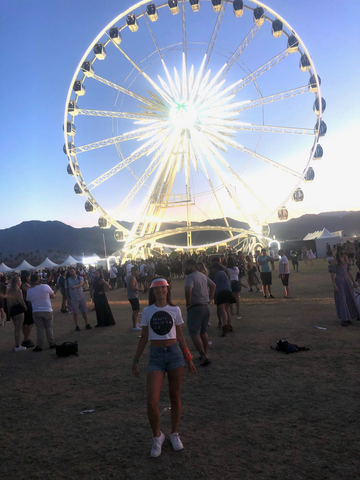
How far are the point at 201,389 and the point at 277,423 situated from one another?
4.44ft

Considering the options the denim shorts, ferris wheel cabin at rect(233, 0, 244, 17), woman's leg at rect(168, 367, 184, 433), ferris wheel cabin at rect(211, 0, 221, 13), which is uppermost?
ferris wheel cabin at rect(211, 0, 221, 13)

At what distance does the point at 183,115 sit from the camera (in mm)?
24219

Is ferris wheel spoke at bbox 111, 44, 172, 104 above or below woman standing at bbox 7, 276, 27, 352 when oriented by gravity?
above

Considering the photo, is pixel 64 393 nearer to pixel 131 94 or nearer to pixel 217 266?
pixel 217 266

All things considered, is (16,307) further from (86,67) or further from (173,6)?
(173,6)

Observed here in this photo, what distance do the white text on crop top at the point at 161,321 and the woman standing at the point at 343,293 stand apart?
17.6 feet

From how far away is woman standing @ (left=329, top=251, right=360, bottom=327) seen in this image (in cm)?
764

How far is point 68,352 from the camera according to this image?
710cm

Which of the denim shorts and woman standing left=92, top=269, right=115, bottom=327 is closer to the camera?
the denim shorts

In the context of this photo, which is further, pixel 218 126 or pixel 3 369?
pixel 218 126

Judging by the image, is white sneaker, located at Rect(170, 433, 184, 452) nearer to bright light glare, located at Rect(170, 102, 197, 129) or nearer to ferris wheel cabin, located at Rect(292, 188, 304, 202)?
ferris wheel cabin, located at Rect(292, 188, 304, 202)

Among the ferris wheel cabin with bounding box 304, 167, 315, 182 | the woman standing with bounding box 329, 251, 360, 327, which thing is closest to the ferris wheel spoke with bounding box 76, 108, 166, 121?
the ferris wheel cabin with bounding box 304, 167, 315, 182

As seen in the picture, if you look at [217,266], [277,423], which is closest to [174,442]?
[277,423]

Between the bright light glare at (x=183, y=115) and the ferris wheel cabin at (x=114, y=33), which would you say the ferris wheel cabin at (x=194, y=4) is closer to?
the ferris wheel cabin at (x=114, y=33)
